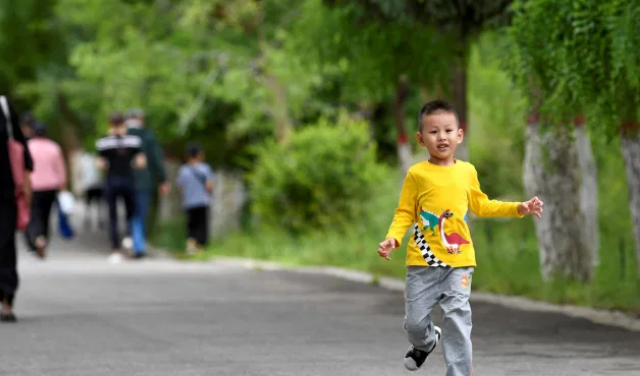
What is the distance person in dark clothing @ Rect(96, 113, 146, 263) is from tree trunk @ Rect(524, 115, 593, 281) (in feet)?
27.4

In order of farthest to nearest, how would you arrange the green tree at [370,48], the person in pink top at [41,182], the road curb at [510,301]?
1. the person in pink top at [41,182]
2. the green tree at [370,48]
3. the road curb at [510,301]

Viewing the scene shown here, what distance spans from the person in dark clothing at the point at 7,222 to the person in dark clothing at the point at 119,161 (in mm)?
9527

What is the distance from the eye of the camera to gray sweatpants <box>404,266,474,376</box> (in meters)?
7.48

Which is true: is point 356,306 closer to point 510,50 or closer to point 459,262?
point 510,50

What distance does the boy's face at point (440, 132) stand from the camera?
7.57 m

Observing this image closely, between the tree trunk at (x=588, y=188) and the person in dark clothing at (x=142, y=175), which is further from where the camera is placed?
the person in dark clothing at (x=142, y=175)

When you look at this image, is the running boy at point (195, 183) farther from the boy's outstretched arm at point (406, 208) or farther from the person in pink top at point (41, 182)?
the boy's outstretched arm at point (406, 208)

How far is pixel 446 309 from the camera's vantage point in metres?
7.54

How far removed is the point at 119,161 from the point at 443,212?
15.0 m

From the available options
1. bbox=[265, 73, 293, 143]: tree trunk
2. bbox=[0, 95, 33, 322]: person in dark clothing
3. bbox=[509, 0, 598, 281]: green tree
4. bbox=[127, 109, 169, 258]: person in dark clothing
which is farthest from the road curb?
bbox=[265, 73, 293, 143]: tree trunk

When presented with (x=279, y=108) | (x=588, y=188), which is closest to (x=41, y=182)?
(x=279, y=108)

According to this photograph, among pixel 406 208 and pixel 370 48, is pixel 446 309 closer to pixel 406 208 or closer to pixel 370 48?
pixel 406 208

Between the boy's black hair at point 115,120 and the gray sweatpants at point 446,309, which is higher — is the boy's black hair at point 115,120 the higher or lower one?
the higher one

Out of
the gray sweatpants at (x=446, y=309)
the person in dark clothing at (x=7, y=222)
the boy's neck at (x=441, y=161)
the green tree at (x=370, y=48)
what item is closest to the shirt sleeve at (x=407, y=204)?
the boy's neck at (x=441, y=161)
